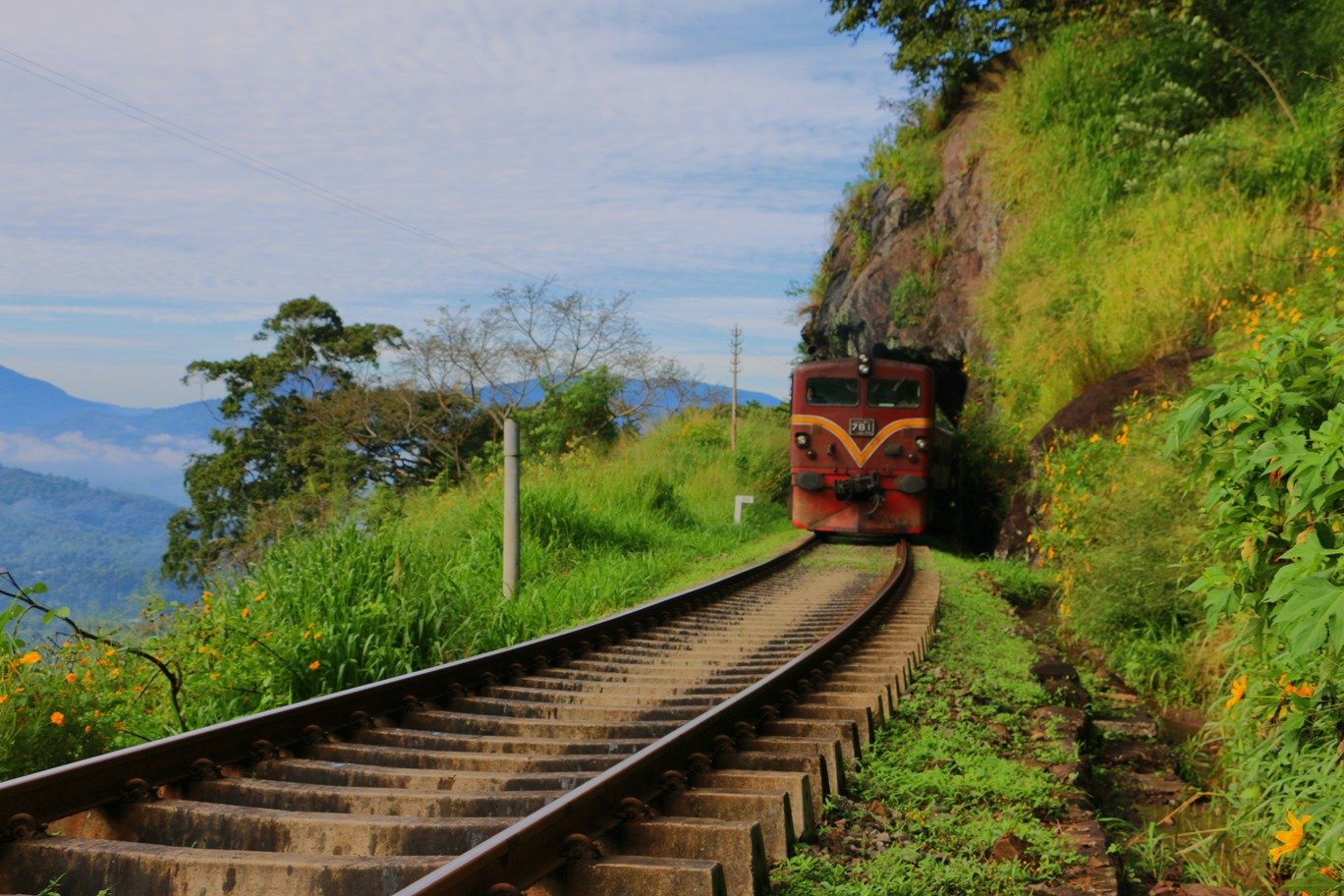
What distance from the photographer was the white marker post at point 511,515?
9.27 m

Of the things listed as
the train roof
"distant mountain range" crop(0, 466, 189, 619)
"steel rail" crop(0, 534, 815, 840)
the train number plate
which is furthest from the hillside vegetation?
"distant mountain range" crop(0, 466, 189, 619)

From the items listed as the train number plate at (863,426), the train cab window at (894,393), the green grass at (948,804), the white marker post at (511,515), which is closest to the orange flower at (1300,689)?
the green grass at (948,804)

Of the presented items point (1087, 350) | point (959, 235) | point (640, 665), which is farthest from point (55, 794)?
point (959, 235)

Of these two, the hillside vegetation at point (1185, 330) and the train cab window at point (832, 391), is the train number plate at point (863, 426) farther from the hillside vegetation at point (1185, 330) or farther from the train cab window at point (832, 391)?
the hillside vegetation at point (1185, 330)

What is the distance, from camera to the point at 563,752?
4.49 metres

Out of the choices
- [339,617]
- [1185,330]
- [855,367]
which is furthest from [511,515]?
Answer: [855,367]

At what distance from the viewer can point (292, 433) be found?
3169cm

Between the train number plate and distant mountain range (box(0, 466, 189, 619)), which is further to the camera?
distant mountain range (box(0, 466, 189, 619))

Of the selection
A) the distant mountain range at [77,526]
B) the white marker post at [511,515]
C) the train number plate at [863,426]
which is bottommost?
the distant mountain range at [77,526]

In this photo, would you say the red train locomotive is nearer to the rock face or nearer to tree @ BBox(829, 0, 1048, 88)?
the rock face

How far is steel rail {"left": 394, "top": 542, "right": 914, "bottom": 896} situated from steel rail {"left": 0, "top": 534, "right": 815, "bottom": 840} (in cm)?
132

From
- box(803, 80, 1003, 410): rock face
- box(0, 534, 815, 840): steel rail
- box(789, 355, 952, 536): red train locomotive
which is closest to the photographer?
box(0, 534, 815, 840): steel rail

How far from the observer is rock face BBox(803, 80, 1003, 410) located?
22016mm

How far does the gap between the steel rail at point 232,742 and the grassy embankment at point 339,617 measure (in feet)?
2.51
